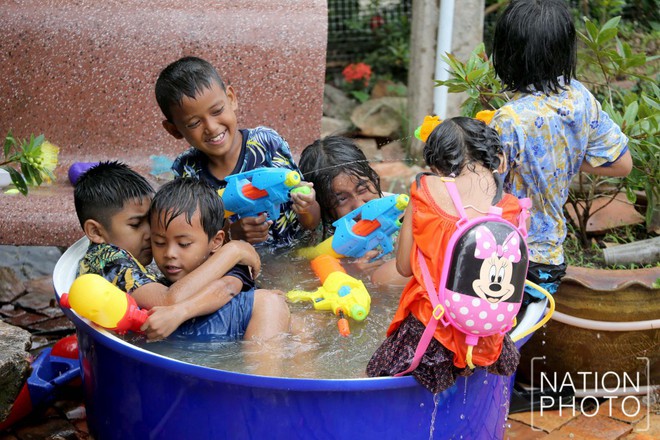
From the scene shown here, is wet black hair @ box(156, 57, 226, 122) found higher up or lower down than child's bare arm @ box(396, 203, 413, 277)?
higher up

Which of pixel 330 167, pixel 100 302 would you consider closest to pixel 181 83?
pixel 330 167

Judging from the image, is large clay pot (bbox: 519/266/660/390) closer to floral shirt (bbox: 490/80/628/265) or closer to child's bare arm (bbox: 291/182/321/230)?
floral shirt (bbox: 490/80/628/265)

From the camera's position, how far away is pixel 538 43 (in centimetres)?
232

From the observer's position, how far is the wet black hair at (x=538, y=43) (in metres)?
2.32

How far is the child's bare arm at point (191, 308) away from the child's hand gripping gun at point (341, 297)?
0.30m

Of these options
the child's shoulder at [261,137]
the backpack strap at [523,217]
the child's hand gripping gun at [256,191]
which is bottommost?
the child's hand gripping gun at [256,191]

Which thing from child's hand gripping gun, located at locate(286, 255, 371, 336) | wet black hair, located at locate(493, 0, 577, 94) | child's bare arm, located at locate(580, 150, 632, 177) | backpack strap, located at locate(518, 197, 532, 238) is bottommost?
child's hand gripping gun, located at locate(286, 255, 371, 336)

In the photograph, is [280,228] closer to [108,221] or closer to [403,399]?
[108,221]

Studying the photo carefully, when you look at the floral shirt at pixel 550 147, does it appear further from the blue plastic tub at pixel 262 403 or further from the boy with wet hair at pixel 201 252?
the boy with wet hair at pixel 201 252

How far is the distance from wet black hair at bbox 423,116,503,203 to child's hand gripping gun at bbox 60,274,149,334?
842 mm

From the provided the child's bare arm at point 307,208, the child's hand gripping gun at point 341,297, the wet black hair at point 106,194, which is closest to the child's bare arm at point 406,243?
the child's hand gripping gun at point 341,297

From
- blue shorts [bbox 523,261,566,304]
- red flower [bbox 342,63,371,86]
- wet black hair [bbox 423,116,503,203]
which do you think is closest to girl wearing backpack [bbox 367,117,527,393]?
wet black hair [bbox 423,116,503,203]

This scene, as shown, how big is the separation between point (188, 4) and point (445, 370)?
256 cm

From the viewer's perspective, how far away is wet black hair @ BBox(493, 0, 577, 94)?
2316 mm
